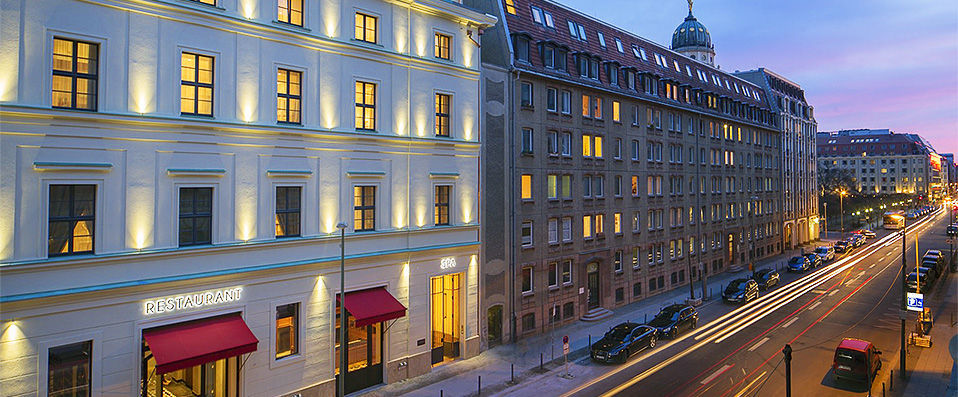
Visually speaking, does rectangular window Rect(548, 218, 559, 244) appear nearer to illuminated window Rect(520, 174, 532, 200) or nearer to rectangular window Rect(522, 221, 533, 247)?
rectangular window Rect(522, 221, 533, 247)

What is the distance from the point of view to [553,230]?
33.5m

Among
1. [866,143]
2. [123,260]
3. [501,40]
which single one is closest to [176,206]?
[123,260]

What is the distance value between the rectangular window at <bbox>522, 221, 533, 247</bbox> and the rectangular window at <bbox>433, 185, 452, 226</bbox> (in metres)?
6.69

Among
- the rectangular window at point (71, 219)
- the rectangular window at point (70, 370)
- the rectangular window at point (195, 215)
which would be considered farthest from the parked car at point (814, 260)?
the rectangular window at point (71, 219)

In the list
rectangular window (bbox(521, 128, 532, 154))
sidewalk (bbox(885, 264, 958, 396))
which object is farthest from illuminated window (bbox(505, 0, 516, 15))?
sidewalk (bbox(885, 264, 958, 396))

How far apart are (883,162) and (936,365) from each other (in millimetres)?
171451

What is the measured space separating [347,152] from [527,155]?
497 inches

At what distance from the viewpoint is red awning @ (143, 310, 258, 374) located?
1605cm

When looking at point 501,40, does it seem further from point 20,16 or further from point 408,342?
point 20,16

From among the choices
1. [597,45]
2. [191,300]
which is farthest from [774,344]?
[191,300]

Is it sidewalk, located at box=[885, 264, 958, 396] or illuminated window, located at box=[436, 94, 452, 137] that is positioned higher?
illuminated window, located at box=[436, 94, 452, 137]

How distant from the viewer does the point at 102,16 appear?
15.7 meters

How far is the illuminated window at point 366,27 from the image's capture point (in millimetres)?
22438

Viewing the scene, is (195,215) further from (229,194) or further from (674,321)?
(674,321)
